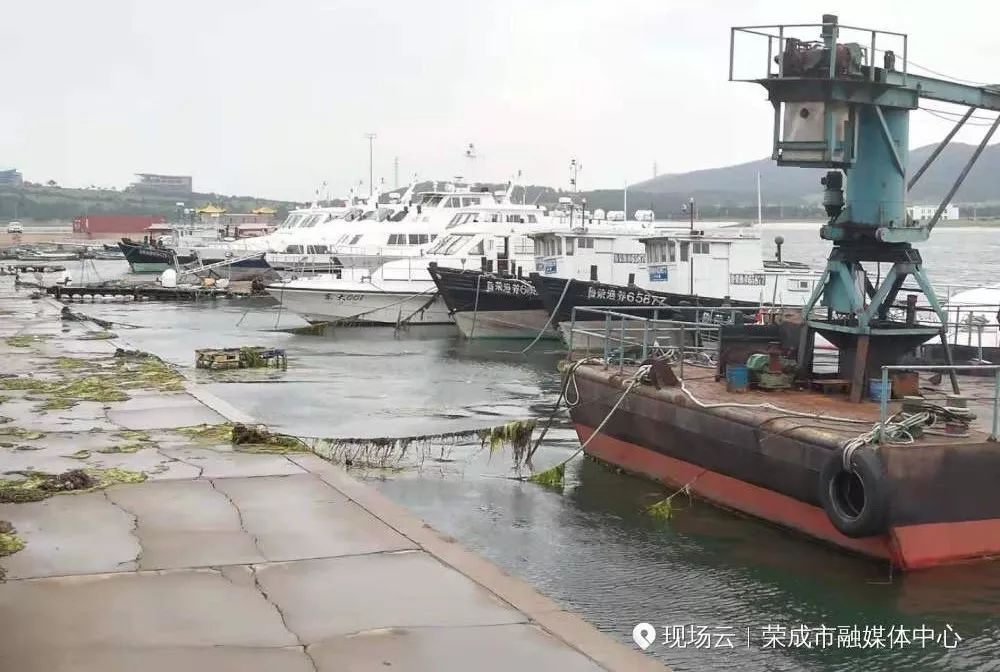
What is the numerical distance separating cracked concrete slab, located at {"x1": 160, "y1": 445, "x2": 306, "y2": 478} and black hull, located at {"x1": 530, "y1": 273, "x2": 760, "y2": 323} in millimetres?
18514

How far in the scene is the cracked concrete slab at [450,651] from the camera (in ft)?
22.0

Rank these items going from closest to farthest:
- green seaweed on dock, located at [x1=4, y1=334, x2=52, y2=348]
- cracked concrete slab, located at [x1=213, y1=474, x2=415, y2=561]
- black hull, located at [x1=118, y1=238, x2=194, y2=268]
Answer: cracked concrete slab, located at [x1=213, y1=474, x2=415, y2=561], green seaweed on dock, located at [x1=4, y1=334, x2=52, y2=348], black hull, located at [x1=118, y1=238, x2=194, y2=268]

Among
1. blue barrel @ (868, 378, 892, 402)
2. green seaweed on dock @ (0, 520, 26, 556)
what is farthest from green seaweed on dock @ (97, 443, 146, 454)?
blue barrel @ (868, 378, 892, 402)

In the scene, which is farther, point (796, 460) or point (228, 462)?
point (228, 462)

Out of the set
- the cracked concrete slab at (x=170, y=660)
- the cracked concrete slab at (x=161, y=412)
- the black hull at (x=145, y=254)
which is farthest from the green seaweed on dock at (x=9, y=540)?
the black hull at (x=145, y=254)

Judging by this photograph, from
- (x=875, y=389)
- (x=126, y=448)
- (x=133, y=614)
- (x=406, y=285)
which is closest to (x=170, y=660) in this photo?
(x=133, y=614)

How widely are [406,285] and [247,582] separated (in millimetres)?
33517

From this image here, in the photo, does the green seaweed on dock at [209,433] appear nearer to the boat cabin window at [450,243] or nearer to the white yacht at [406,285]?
the white yacht at [406,285]

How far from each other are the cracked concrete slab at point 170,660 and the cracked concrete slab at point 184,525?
177cm

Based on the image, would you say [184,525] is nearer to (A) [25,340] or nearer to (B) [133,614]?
(B) [133,614]

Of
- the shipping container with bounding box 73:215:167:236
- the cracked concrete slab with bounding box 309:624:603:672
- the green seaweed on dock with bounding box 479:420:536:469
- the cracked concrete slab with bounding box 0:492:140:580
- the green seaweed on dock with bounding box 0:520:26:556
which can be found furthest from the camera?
the shipping container with bounding box 73:215:167:236

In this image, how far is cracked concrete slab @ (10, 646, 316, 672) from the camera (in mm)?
6445

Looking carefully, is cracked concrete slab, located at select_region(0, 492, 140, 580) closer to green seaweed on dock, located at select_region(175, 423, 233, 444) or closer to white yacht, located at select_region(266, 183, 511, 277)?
green seaweed on dock, located at select_region(175, 423, 233, 444)

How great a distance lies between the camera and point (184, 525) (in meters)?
9.65
